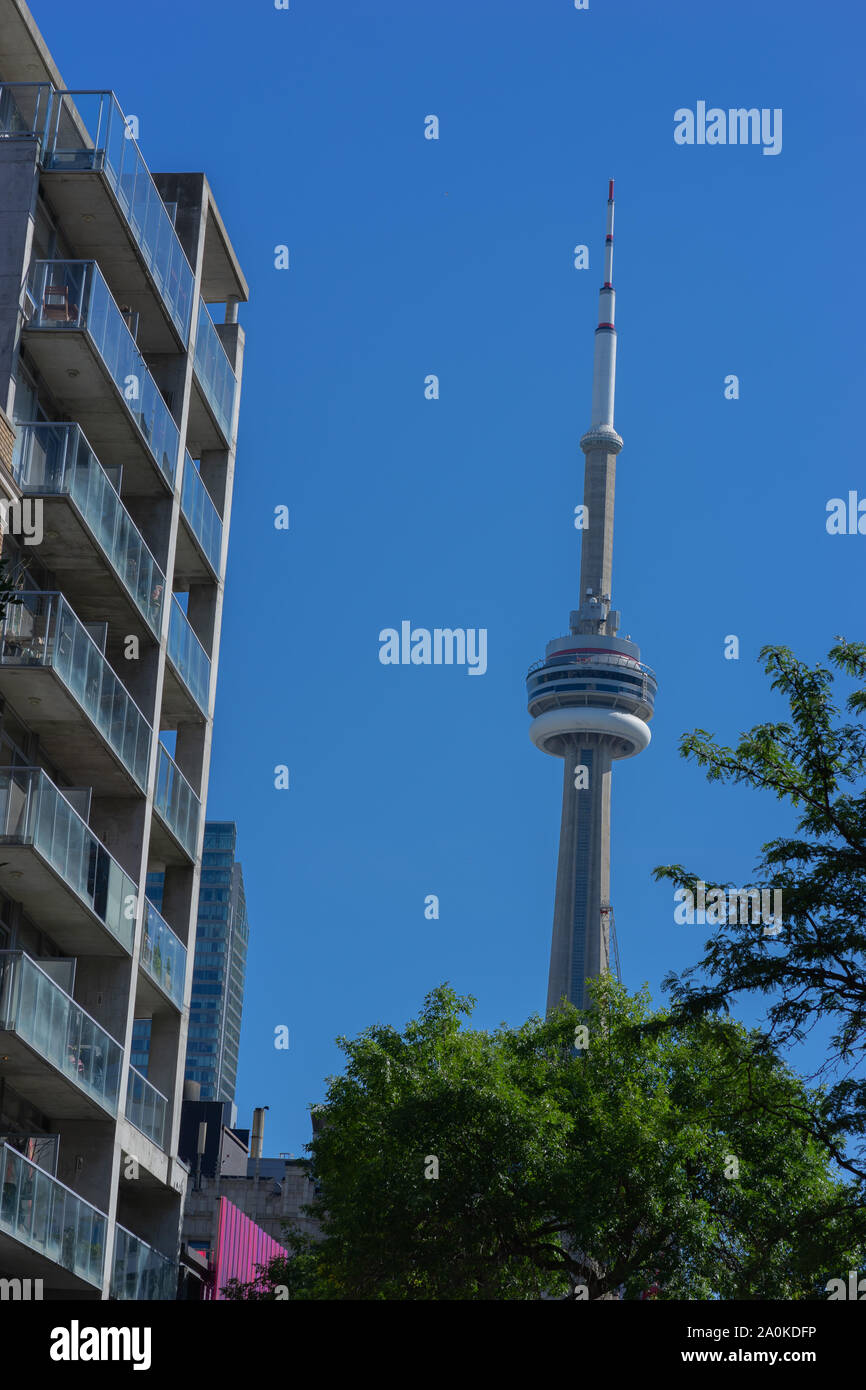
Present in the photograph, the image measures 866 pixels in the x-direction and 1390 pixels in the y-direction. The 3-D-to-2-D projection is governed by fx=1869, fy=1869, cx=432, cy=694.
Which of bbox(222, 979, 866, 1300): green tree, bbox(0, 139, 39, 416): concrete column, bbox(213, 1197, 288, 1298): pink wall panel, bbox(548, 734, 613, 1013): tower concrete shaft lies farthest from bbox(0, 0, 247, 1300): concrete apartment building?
bbox(548, 734, 613, 1013): tower concrete shaft

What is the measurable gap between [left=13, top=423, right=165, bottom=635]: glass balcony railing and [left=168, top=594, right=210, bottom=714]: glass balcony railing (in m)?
2.42

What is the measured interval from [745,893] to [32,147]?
16073mm

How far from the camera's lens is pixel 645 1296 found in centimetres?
3378

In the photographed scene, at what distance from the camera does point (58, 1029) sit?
88.0ft

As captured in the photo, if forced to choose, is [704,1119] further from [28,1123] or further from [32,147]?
[32,147]

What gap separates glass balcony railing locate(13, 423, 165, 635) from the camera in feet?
91.0

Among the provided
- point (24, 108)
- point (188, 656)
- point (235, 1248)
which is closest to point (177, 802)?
point (188, 656)

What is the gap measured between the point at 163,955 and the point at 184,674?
215 inches

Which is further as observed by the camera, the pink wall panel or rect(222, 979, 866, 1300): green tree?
the pink wall panel

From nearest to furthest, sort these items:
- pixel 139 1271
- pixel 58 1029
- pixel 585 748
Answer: pixel 58 1029
pixel 139 1271
pixel 585 748

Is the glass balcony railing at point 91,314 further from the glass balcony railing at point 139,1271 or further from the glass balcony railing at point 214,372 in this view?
the glass balcony railing at point 139,1271

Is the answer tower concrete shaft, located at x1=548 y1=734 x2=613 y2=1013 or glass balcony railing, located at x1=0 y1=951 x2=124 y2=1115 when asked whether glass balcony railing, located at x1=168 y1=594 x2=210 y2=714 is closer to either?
glass balcony railing, located at x1=0 y1=951 x2=124 y2=1115

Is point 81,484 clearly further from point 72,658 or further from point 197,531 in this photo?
point 197,531
